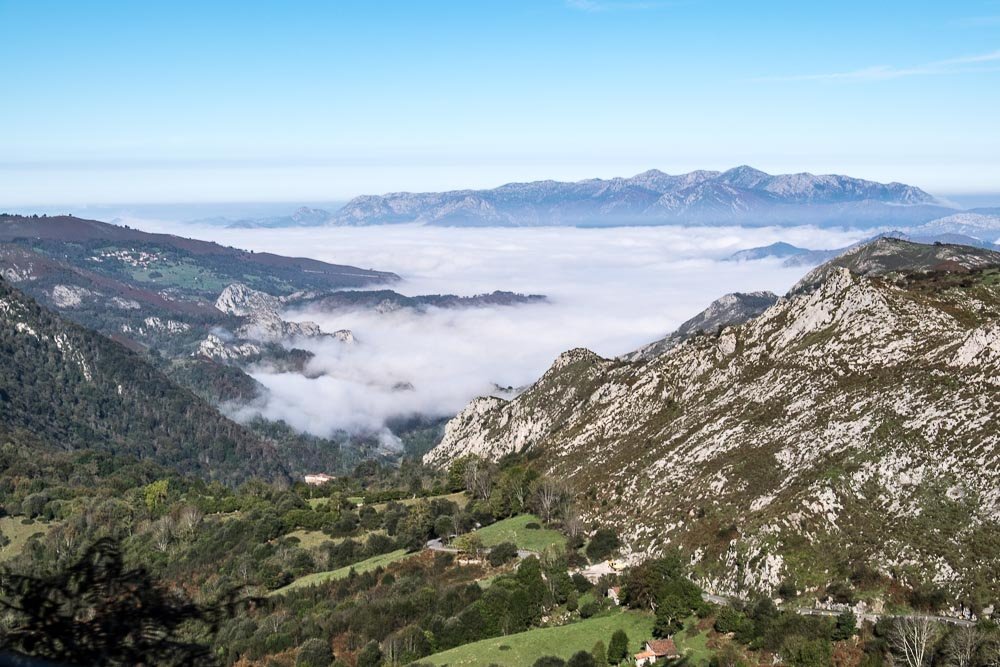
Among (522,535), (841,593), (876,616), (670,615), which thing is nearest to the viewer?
(876,616)

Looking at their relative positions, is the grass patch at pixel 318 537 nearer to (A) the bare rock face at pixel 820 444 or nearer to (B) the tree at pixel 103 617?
(A) the bare rock face at pixel 820 444

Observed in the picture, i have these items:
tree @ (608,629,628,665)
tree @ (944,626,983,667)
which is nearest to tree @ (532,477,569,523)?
tree @ (608,629,628,665)

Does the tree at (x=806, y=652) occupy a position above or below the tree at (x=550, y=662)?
above

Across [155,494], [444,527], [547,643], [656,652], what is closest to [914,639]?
[656,652]

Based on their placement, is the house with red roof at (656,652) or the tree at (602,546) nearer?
the house with red roof at (656,652)

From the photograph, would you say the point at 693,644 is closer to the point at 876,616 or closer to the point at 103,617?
the point at 876,616

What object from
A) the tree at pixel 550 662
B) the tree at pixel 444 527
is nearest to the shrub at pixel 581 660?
the tree at pixel 550 662

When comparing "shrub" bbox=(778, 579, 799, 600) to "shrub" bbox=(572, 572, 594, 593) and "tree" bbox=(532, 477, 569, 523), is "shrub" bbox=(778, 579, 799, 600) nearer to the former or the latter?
"shrub" bbox=(572, 572, 594, 593)
